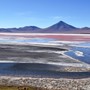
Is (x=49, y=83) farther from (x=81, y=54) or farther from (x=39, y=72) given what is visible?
(x=81, y=54)

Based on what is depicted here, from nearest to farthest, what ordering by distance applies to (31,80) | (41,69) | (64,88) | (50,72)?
(64,88), (31,80), (50,72), (41,69)

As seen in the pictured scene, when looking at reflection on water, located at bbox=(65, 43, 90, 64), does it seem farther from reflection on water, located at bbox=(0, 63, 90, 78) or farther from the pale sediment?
the pale sediment

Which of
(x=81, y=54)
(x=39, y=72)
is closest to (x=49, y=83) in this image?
(x=39, y=72)

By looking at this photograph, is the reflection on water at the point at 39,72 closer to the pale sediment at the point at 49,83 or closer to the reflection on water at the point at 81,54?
the pale sediment at the point at 49,83

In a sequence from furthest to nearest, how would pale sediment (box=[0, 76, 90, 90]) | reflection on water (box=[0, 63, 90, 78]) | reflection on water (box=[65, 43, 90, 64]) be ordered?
reflection on water (box=[65, 43, 90, 64]) → reflection on water (box=[0, 63, 90, 78]) → pale sediment (box=[0, 76, 90, 90])

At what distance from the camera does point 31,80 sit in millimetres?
17625

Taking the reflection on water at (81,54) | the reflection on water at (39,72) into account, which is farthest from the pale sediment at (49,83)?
the reflection on water at (81,54)

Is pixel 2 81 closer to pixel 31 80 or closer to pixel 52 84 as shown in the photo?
pixel 31 80

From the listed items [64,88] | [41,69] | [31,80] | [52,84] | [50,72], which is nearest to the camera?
[64,88]

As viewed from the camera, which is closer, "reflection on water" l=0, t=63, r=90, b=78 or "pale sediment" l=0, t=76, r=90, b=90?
"pale sediment" l=0, t=76, r=90, b=90

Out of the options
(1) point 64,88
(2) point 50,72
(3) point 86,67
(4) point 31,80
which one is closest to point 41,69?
(2) point 50,72

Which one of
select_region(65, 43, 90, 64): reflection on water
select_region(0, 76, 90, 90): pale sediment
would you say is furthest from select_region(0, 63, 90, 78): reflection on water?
select_region(65, 43, 90, 64): reflection on water

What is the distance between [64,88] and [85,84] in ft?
6.16

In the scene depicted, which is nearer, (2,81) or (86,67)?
(2,81)
